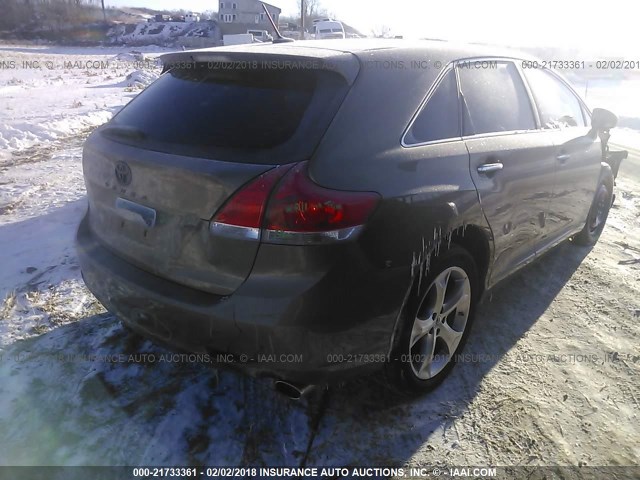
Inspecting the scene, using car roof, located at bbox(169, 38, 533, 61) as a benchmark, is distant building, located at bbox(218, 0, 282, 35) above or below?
below

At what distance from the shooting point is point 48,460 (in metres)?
2.11

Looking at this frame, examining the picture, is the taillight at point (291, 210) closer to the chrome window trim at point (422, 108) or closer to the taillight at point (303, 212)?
the taillight at point (303, 212)

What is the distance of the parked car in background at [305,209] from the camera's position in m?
1.90

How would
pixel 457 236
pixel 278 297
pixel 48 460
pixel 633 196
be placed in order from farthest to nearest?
1. pixel 633 196
2. pixel 457 236
3. pixel 48 460
4. pixel 278 297

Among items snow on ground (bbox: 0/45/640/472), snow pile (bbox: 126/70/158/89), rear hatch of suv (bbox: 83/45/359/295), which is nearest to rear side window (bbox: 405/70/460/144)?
rear hatch of suv (bbox: 83/45/359/295)

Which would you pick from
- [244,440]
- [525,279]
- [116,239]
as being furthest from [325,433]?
[525,279]

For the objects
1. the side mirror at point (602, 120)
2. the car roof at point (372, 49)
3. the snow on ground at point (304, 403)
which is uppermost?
the car roof at point (372, 49)

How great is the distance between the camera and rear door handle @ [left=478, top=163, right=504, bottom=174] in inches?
102

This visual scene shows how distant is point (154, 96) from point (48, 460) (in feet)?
5.77

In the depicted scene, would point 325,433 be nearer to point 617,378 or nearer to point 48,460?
point 48,460

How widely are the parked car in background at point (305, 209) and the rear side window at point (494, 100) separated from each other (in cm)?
3

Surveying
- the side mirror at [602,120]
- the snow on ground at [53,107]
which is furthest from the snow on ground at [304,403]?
the snow on ground at [53,107]

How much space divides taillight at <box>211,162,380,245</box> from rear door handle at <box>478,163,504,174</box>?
1.01 meters

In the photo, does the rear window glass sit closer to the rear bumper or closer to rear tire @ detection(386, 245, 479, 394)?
the rear bumper
